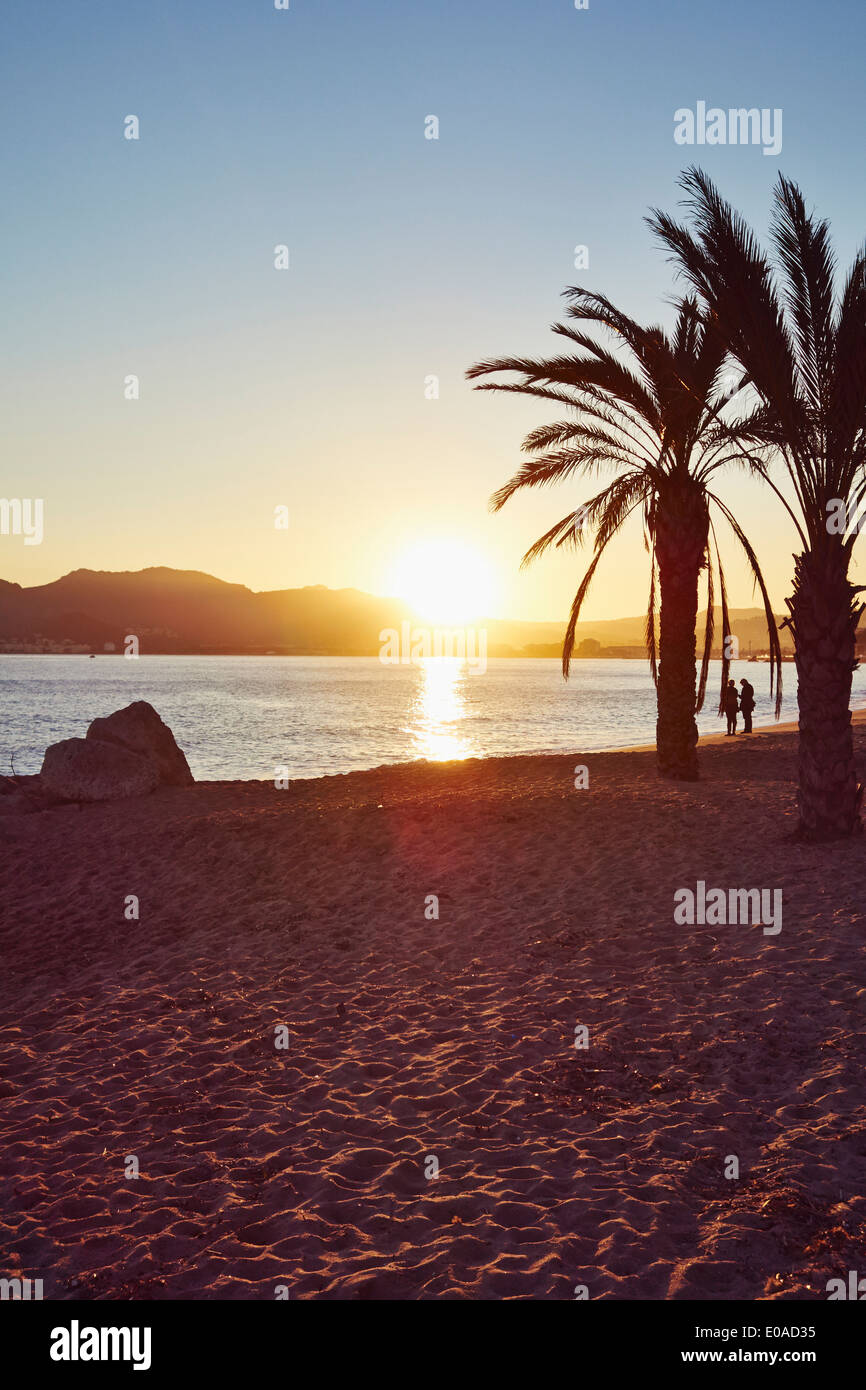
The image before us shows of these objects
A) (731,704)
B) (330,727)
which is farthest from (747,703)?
(330,727)

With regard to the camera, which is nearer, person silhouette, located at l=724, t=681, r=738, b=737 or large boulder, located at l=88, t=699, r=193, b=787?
large boulder, located at l=88, t=699, r=193, b=787

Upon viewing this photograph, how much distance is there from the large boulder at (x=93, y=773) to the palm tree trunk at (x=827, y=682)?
12.9 meters

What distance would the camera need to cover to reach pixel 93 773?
17562 millimetres

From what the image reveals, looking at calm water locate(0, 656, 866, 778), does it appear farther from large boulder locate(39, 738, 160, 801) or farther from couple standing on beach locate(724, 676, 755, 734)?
large boulder locate(39, 738, 160, 801)

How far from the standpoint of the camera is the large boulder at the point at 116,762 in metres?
17.4

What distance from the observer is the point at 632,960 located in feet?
26.1

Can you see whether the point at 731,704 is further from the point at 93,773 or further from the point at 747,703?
the point at 93,773

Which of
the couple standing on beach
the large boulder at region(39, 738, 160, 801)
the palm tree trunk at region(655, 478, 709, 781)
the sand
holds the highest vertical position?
the palm tree trunk at region(655, 478, 709, 781)

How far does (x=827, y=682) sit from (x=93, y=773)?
13.8m

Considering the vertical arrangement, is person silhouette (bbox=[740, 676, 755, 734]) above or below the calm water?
above

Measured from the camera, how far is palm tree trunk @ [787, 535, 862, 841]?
10789 millimetres

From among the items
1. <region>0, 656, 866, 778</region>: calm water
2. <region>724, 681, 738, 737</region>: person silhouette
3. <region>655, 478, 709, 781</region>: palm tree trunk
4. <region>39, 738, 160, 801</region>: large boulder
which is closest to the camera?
<region>655, 478, 709, 781</region>: palm tree trunk

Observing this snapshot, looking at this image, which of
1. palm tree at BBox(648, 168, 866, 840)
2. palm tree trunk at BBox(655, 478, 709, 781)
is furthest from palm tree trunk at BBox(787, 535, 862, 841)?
palm tree trunk at BBox(655, 478, 709, 781)

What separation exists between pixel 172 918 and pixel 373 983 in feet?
11.2
